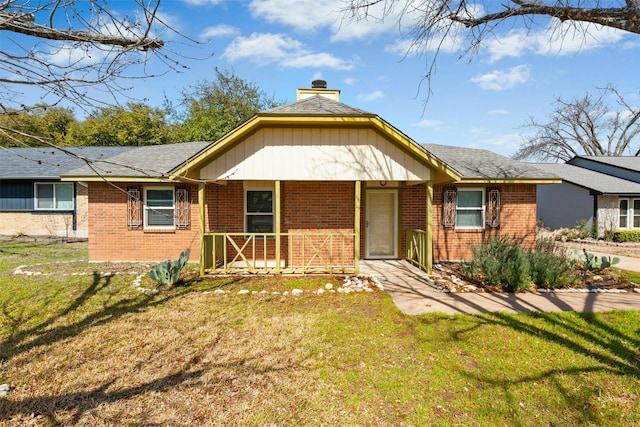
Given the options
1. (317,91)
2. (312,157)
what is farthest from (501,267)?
(317,91)

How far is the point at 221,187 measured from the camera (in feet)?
33.1

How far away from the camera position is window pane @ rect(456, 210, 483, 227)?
36.0 feet

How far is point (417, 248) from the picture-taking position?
9523 millimetres

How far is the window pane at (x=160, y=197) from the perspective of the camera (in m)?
10.4

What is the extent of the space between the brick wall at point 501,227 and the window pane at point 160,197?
875cm

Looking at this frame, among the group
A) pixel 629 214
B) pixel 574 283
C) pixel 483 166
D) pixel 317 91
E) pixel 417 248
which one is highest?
pixel 317 91

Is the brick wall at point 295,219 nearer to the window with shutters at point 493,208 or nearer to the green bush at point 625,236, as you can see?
the window with shutters at point 493,208

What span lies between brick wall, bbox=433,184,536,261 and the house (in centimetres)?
3

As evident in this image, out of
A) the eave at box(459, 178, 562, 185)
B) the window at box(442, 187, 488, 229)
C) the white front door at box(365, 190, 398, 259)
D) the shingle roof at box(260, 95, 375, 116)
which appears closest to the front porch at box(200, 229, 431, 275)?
the white front door at box(365, 190, 398, 259)

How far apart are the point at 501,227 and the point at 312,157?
23.8 ft

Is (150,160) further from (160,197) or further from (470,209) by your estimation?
(470,209)

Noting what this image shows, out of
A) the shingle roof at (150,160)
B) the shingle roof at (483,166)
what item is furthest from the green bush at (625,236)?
the shingle roof at (150,160)

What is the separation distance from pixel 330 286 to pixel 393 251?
413 cm

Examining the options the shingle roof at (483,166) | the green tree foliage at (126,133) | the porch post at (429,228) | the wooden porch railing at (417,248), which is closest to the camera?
the porch post at (429,228)
